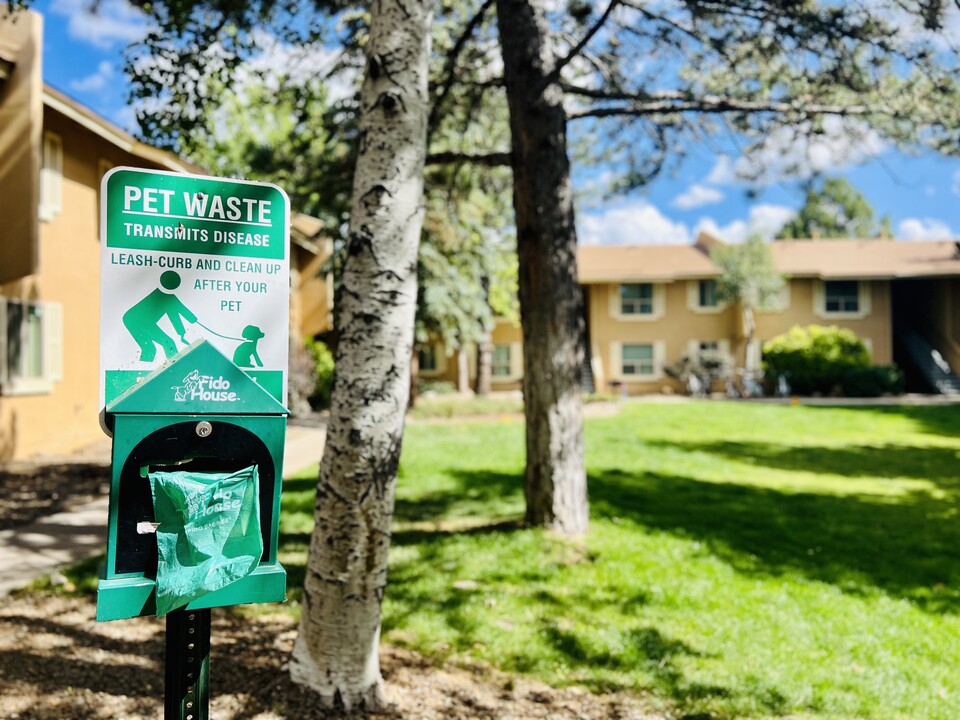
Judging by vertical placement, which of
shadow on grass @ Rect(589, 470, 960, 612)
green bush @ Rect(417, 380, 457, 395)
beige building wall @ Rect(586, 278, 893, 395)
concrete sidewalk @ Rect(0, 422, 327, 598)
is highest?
beige building wall @ Rect(586, 278, 893, 395)

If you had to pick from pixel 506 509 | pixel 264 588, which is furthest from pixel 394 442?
pixel 506 509

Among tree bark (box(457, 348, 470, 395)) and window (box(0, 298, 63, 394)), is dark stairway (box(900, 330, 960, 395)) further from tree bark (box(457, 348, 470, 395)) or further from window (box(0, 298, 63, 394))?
window (box(0, 298, 63, 394))

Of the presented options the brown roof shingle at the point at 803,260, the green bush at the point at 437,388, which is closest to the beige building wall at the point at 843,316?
the brown roof shingle at the point at 803,260

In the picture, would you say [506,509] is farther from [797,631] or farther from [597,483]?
[797,631]

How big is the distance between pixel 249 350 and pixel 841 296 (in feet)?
102

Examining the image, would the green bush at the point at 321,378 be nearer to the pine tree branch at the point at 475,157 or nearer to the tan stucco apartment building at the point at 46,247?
the tan stucco apartment building at the point at 46,247

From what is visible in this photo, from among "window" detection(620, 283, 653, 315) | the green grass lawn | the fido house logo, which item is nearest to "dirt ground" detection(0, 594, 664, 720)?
the green grass lawn

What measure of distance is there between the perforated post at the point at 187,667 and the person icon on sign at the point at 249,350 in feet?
2.39

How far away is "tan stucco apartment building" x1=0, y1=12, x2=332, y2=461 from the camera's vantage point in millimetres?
10234

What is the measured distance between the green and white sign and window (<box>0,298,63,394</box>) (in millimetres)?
10765

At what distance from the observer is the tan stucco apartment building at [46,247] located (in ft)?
33.6

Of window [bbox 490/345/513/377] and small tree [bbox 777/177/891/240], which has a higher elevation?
small tree [bbox 777/177/891/240]

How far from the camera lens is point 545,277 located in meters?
6.82

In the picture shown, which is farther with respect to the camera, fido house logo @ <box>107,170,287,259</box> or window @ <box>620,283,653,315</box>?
window @ <box>620,283,653,315</box>
